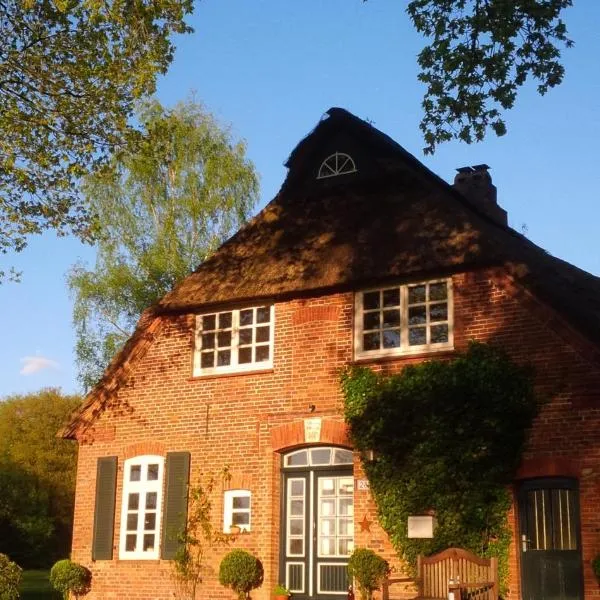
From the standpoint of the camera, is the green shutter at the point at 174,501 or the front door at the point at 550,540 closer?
the front door at the point at 550,540

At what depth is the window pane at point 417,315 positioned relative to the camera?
14992 millimetres

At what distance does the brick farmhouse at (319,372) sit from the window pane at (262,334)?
3 cm

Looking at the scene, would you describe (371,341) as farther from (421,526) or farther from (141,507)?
(141,507)

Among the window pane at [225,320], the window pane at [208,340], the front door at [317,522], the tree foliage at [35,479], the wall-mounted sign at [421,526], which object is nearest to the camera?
the wall-mounted sign at [421,526]

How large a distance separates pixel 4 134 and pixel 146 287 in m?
12.5

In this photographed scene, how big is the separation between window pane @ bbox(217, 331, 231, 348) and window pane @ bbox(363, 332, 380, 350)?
109 inches

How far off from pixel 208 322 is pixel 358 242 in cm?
323

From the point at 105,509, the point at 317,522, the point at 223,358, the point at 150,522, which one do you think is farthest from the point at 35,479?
the point at 317,522

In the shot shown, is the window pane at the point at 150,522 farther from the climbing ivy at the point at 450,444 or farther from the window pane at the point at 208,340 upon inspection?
the climbing ivy at the point at 450,444

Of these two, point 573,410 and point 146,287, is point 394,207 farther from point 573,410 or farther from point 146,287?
point 146,287

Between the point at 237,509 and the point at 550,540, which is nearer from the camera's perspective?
the point at 550,540

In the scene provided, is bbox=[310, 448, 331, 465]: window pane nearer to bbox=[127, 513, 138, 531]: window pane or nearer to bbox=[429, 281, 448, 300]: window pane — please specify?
bbox=[429, 281, 448, 300]: window pane

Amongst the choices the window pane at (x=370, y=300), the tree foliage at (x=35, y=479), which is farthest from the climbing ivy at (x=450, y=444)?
the tree foliage at (x=35, y=479)

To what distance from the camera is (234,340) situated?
1684 centimetres
